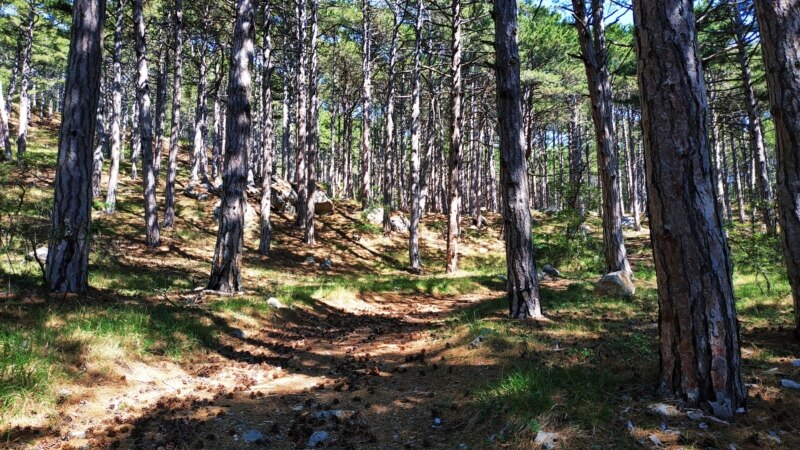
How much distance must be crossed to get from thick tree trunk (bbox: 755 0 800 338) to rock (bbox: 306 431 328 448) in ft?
17.2

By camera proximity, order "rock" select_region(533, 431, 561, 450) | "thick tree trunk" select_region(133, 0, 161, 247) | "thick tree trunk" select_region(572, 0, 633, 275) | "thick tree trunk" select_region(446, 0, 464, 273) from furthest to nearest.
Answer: "thick tree trunk" select_region(446, 0, 464, 273)
"thick tree trunk" select_region(133, 0, 161, 247)
"thick tree trunk" select_region(572, 0, 633, 275)
"rock" select_region(533, 431, 561, 450)

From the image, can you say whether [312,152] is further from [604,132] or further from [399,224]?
[604,132]

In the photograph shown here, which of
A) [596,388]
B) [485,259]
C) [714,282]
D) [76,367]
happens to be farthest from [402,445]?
[485,259]

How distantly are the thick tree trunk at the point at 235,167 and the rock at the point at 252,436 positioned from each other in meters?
5.81

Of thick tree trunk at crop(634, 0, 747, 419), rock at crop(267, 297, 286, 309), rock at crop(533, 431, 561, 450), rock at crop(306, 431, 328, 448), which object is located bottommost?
rock at crop(306, 431, 328, 448)

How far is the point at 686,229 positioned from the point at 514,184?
3648 millimetres

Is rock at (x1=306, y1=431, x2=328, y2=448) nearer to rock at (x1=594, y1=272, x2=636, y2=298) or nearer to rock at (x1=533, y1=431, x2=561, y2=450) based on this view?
rock at (x1=533, y1=431, x2=561, y2=450)

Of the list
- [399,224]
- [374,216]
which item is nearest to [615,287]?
[399,224]

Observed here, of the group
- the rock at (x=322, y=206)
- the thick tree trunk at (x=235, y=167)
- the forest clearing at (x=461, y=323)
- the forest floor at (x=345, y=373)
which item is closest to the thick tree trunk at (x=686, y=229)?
the forest clearing at (x=461, y=323)

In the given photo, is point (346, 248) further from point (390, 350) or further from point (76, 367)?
point (76, 367)

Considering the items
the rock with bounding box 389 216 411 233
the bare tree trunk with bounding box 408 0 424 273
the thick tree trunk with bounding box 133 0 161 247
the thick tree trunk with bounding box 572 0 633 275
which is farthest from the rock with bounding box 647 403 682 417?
the rock with bounding box 389 216 411 233

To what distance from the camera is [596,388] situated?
11.9 ft

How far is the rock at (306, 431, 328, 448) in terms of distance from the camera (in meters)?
3.42

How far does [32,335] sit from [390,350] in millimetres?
4387
